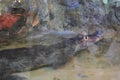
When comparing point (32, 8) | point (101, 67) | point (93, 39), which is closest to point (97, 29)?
point (93, 39)

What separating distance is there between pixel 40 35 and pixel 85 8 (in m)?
0.25

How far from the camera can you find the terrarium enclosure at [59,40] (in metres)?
0.84

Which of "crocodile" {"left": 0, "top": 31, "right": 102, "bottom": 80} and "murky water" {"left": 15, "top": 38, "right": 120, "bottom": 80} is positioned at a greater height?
"crocodile" {"left": 0, "top": 31, "right": 102, "bottom": 80}

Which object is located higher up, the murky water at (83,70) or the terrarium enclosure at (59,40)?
the terrarium enclosure at (59,40)

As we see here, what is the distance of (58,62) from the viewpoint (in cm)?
89

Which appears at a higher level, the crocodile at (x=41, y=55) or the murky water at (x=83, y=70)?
the crocodile at (x=41, y=55)

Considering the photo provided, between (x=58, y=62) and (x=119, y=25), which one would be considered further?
(x=119, y=25)

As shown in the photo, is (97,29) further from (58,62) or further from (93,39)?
(58,62)

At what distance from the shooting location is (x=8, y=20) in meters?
0.87

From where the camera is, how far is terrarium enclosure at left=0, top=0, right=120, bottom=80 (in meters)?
0.84

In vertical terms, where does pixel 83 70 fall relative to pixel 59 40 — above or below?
below

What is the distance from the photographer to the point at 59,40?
35.9 inches

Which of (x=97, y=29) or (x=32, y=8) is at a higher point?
(x=32, y=8)

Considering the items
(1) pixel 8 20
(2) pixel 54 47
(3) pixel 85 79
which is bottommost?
(3) pixel 85 79
